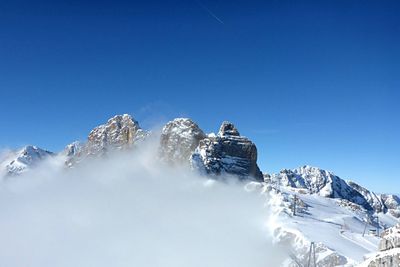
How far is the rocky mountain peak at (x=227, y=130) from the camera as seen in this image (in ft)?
607

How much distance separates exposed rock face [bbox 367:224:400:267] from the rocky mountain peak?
125500 millimetres

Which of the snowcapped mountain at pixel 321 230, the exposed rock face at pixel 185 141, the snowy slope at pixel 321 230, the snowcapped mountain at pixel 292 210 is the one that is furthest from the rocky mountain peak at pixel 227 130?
the snowy slope at pixel 321 230

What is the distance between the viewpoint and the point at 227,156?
584 ft

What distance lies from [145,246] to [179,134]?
161ft

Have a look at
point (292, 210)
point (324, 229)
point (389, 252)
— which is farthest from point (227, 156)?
point (389, 252)

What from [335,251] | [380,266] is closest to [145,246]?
[335,251]

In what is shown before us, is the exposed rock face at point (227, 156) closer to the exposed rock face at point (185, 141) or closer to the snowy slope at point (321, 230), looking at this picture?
the exposed rock face at point (185, 141)

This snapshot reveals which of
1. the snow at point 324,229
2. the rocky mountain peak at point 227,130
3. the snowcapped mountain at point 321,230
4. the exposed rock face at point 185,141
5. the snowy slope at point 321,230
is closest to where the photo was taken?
the snowy slope at point 321,230

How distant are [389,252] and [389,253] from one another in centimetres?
37

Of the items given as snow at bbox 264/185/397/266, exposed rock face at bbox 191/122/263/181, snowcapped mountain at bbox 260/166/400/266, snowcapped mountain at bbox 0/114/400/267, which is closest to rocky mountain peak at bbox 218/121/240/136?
snowcapped mountain at bbox 0/114/400/267

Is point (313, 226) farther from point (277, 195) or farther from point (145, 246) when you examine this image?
point (145, 246)

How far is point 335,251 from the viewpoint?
4109 inches

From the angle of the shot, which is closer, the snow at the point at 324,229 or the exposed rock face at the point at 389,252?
the exposed rock face at the point at 389,252

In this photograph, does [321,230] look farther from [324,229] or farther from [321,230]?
[324,229]
